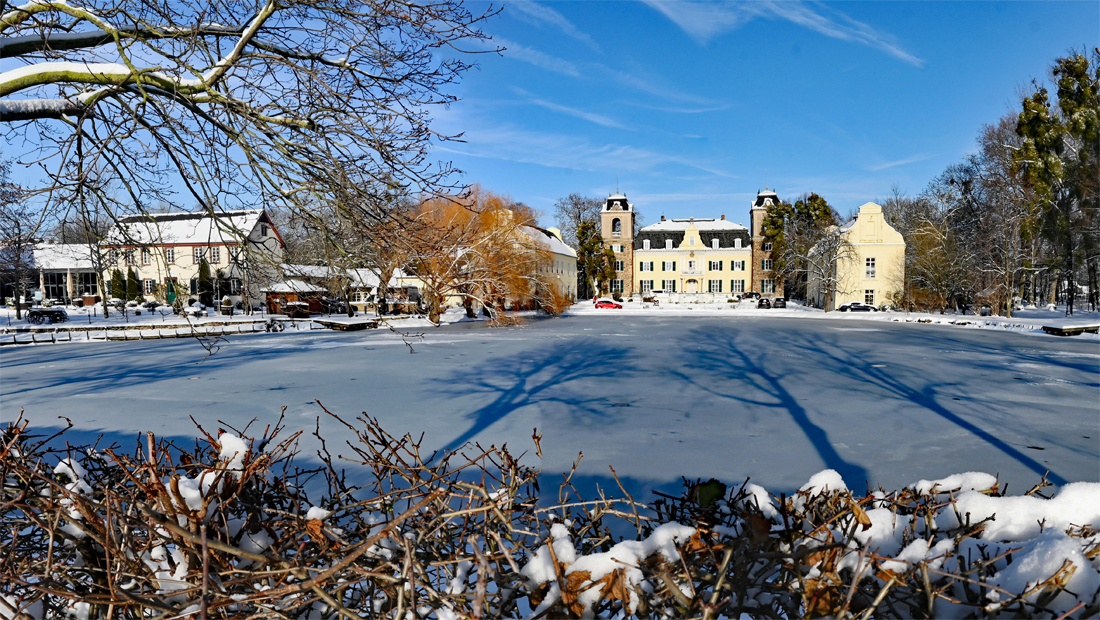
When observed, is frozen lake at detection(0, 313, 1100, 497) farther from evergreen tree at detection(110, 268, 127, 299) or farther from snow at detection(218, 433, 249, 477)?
evergreen tree at detection(110, 268, 127, 299)

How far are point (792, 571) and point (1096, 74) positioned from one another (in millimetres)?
41756

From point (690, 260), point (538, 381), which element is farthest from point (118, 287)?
point (690, 260)

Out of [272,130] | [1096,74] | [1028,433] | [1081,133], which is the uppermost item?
[1096,74]

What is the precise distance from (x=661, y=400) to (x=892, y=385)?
5056 mm

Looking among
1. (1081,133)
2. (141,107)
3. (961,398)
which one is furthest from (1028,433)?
(1081,133)

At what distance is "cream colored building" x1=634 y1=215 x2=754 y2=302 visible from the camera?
6769 centimetres

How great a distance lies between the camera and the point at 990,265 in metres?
35.2

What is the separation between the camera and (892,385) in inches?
456

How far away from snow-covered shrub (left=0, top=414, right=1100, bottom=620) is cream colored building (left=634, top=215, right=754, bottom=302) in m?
66.1

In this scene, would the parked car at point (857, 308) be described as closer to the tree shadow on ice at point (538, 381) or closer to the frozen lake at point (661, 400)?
the frozen lake at point (661, 400)

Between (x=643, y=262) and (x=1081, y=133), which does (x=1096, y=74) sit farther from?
(x=643, y=262)

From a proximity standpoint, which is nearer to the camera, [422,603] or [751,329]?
[422,603]

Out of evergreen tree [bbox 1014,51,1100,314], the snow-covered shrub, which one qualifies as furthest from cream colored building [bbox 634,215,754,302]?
the snow-covered shrub

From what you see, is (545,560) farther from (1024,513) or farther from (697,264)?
(697,264)
